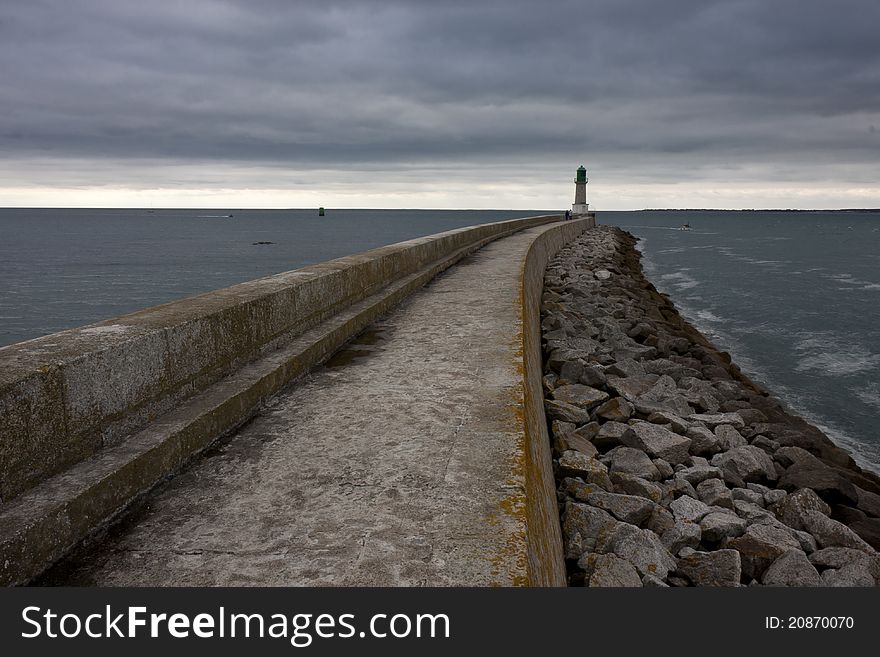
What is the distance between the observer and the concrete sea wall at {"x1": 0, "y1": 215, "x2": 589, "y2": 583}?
2.16 meters

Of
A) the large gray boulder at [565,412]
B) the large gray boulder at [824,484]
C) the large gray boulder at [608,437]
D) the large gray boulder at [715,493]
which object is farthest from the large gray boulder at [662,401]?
the large gray boulder at [715,493]

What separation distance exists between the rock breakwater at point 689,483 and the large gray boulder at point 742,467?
0.01m

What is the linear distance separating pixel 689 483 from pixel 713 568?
54.9 inches

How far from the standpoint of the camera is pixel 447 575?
6.75 ft

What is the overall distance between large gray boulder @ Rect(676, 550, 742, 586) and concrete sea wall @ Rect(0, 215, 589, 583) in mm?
969

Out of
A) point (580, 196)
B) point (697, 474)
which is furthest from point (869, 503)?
point (580, 196)

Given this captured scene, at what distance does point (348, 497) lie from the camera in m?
2.59

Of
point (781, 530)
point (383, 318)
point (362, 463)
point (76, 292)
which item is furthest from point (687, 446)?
point (76, 292)

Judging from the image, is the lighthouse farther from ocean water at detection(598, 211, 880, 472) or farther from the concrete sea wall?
the concrete sea wall

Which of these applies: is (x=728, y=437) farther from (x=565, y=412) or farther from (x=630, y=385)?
(x=565, y=412)

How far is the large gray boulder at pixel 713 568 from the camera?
12.0 ft

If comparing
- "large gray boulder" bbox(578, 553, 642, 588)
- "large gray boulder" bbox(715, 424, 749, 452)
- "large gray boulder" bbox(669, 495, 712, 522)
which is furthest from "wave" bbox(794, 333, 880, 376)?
"large gray boulder" bbox(578, 553, 642, 588)

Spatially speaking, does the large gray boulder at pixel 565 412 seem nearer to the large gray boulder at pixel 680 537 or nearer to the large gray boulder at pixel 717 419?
the large gray boulder at pixel 717 419
